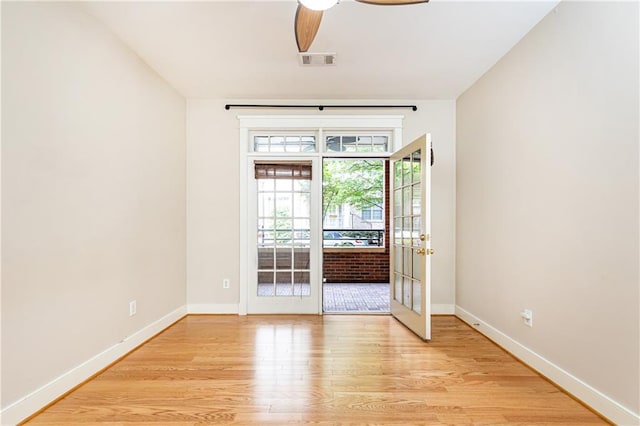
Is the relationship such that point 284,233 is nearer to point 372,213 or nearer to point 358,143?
point 358,143

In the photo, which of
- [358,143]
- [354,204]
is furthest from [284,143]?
[354,204]

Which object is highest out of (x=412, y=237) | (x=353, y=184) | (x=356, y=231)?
(x=353, y=184)

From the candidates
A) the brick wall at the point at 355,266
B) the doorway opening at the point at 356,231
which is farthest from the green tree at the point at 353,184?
the brick wall at the point at 355,266

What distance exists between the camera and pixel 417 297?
10.4 feet

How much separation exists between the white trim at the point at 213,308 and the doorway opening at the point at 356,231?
1.52 metres

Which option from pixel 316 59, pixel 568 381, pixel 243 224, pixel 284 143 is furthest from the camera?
pixel 284 143

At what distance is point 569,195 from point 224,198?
11.0 ft

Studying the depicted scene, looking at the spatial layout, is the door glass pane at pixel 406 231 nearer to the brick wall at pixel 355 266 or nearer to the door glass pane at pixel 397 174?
the door glass pane at pixel 397 174

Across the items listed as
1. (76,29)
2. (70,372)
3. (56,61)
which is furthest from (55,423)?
(76,29)

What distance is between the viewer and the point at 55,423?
5.82 ft

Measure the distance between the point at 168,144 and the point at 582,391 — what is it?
4071mm

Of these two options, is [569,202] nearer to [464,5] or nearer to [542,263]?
[542,263]

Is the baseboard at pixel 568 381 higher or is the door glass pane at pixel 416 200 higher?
the door glass pane at pixel 416 200

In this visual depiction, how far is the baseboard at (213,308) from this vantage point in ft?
12.5
